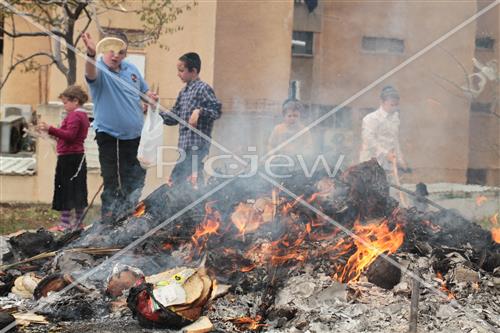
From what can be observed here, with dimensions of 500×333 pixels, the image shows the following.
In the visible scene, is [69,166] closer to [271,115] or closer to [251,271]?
[251,271]

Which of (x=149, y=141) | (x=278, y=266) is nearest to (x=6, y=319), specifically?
(x=278, y=266)

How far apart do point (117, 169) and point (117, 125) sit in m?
0.48

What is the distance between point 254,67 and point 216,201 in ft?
33.5

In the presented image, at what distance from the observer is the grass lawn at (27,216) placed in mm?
9164

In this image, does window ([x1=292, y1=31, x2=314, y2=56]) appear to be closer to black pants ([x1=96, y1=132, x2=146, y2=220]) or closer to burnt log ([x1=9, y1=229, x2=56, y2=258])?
black pants ([x1=96, y1=132, x2=146, y2=220])

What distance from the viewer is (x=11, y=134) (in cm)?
1533

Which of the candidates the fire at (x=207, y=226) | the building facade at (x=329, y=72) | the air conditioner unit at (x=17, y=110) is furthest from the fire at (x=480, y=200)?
the air conditioner unit at (x=17, y=110)

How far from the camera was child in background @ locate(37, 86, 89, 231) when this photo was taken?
788 cm

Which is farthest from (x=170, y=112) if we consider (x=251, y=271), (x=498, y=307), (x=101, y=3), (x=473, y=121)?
(x=473, y=121)

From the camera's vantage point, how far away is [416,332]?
4.38m

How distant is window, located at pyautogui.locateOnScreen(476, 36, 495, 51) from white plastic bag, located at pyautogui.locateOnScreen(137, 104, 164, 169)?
1612 centimetres

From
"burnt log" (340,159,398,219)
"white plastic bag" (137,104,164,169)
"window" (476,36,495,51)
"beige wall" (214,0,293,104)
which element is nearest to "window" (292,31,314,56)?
"beige wall" (214,0,293,104)

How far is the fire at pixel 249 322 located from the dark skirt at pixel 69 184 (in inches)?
151

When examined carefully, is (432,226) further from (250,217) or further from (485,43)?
(485,43)
